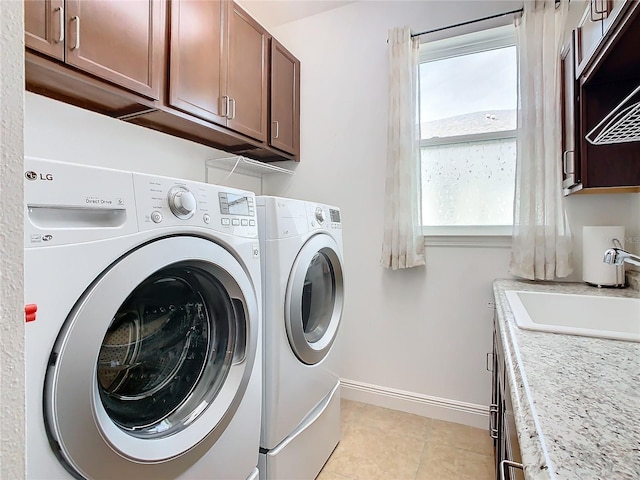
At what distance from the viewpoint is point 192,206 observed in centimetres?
82

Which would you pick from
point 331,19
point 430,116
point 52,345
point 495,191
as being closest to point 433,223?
point 495,191

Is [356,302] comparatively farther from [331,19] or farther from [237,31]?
[331,19]

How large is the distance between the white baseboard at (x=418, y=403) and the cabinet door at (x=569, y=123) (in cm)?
131

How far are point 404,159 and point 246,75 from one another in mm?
1021

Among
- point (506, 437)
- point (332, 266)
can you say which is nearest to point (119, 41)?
point (332, 266)

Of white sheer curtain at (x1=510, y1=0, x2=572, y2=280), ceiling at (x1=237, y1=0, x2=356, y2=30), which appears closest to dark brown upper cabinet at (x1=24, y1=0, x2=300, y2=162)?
ceiling at (x1=237, y1=0, x2=356, y2=30)

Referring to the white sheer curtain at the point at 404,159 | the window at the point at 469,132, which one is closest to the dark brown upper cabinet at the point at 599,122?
the window at the point at 469,132

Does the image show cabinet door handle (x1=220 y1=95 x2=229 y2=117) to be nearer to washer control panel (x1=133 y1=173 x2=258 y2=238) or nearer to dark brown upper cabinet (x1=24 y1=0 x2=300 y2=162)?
dark brown upper cabinet (x1=24 y1=0 x2=300 y2=162)

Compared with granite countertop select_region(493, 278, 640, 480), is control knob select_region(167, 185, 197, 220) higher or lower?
higher

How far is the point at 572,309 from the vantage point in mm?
1388

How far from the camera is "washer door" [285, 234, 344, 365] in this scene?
4.07 ft

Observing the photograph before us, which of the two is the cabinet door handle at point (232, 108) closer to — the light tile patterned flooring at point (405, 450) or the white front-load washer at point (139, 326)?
the white front-load washer at point (139, 326)

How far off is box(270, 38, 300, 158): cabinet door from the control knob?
138 centimetres

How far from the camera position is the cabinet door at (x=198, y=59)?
1462 millimetres
